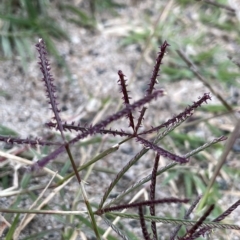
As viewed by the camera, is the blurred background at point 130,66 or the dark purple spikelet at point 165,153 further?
the blurred background at point 130,66

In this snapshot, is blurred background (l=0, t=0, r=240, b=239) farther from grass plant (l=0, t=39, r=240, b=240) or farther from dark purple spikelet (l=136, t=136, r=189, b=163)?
dark purple spikelet (l=136, t=136, r=189, b=163)

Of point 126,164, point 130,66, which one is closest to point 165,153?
point 126,164

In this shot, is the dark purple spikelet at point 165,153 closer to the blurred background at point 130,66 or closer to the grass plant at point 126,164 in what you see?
the grass plant at point 126,164

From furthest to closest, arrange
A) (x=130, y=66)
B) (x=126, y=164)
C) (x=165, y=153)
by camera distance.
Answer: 1. (x=130, y=66)
2. (x=126, y=164)
3. (x=165, y=153)

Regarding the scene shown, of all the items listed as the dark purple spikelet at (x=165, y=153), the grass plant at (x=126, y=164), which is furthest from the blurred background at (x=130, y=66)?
the dark purple spikelet at (x=165, y=153)

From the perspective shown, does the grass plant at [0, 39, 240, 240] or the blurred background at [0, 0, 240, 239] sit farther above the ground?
the blurred background at [0, 0, 240, 239]

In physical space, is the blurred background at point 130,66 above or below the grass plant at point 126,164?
above

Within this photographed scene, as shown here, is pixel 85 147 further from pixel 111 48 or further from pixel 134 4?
pixel 134 4

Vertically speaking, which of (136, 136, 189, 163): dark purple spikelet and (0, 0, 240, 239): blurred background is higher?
(0, 0, 240, 239): blurred background

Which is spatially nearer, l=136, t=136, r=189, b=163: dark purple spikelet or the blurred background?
l=136, t=136, r=189, b=163: dark purple spikelet

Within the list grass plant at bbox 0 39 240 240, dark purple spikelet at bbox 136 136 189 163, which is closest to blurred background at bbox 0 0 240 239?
grass plant at bbox 0 39 240 240

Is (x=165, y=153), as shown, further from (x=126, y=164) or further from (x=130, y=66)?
(x=130, y=66)

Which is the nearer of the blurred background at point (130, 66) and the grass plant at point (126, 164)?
the grass plant at point (126, 164)
